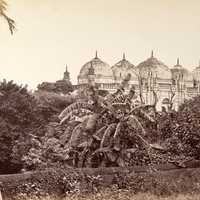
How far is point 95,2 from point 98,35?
0.90 ft

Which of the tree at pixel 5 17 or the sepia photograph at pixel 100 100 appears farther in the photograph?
the tree at pixel 5 17

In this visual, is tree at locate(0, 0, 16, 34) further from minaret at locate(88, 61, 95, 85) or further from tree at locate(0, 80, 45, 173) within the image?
minaret at locate(88, 61, 95, 85)

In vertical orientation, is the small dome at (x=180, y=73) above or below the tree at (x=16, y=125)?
above

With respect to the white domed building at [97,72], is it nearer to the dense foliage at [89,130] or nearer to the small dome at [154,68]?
the dense foliage at [89,130]

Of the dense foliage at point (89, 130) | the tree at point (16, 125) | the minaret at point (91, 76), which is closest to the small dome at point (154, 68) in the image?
the dense foliage at point (89, 130)

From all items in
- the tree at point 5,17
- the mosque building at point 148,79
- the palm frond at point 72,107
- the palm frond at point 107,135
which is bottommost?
the palm frond at point 107,135

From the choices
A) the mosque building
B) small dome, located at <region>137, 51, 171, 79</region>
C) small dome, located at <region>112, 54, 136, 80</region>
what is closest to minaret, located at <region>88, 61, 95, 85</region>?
the mosque building

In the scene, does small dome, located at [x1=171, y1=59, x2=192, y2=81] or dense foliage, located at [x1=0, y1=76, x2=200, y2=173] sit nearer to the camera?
dense foliage, located at [x1=0, y1=76, x2=200, y2=173]

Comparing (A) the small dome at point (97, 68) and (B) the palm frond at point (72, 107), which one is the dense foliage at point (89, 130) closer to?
(B) the palm frond at point (72, 107)

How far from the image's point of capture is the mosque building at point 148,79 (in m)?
4.17

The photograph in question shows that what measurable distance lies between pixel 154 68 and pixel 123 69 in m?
0.25

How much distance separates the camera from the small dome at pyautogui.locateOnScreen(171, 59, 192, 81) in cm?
423

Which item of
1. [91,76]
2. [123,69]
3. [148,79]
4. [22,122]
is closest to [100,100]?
[91,76]

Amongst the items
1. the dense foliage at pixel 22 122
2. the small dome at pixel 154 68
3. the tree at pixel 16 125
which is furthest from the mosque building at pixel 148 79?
the tree at pixel 16 125
